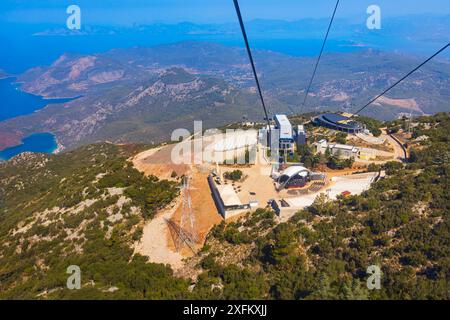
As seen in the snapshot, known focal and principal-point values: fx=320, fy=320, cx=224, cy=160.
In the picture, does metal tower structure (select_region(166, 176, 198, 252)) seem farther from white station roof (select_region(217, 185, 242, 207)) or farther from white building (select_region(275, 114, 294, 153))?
white building (select_region(275, 114, 294, 153))

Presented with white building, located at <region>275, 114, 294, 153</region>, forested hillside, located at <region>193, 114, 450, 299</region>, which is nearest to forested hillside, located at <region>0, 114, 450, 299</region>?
forested hillside, located at <region>193, 114, 450, 299</region>

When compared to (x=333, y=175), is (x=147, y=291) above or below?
below

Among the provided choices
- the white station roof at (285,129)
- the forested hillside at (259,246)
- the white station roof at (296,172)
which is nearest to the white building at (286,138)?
the white station roof at (285,129)

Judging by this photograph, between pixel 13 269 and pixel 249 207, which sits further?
pixel 249 207

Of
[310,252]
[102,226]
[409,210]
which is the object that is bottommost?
[102,226]

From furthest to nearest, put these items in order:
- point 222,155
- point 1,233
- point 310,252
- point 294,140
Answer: point 294,140
point 222,155
point 1,233
point 310,252

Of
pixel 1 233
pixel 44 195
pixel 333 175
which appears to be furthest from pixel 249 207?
pixel 44 195

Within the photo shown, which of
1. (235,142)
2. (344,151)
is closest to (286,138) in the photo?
(235,142)

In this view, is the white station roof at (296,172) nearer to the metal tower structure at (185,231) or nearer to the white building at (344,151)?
the white building at (344,151)

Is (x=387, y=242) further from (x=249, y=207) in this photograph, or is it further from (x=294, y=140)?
(x=294, y=140)
